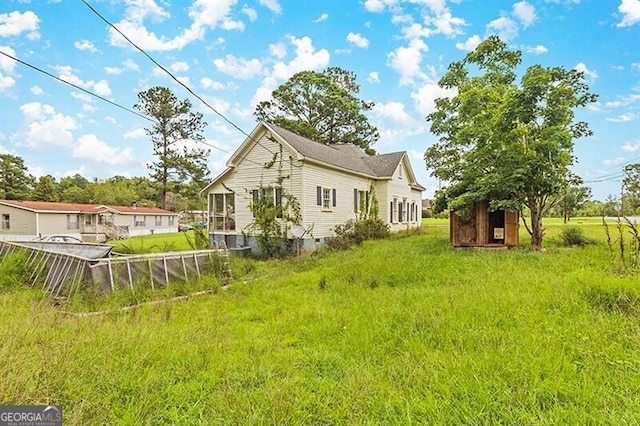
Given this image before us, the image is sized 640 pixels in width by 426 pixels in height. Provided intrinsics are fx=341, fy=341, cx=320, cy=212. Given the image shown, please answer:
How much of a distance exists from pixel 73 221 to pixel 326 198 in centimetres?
2858

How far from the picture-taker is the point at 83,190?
50750 mm

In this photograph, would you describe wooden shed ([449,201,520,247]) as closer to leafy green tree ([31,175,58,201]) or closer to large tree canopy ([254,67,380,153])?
large tree canopy ([254,67,380,153])

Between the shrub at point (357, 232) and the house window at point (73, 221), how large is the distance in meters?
28.5

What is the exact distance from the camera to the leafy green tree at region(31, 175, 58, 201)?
44409 millimetres

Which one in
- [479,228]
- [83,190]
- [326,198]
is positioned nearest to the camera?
[479,228]

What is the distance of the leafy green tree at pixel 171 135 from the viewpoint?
35.5 m

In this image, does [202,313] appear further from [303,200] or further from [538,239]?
[538,239]

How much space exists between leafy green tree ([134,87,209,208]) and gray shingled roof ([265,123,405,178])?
2072 cm

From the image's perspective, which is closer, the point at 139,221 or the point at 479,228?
the point at 479,228

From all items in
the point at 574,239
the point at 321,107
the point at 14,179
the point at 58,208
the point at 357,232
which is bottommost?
the point at 574,239

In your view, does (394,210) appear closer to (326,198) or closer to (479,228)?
(326,198)

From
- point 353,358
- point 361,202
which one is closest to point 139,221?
point 361,202

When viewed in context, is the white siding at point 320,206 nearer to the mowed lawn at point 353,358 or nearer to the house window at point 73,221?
the mowed lawn at point 353,358

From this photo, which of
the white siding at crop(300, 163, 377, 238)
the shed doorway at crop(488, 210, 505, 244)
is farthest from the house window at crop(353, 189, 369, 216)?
the shed doorway at crop(488, 210, 505, 244)
